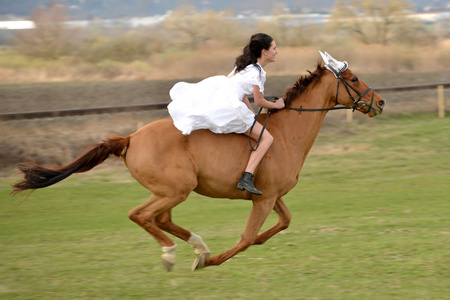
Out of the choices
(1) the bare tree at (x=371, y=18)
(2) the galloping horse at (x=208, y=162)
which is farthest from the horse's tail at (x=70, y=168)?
(1) the bare tree at (x=371, y=18)

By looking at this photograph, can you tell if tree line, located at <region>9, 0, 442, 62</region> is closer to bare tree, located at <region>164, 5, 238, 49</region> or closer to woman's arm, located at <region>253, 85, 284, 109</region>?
bare tree, located at <region>164, 5, 238, 49</region>

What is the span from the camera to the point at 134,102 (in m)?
21.7

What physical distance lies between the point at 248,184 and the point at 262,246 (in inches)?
61.9

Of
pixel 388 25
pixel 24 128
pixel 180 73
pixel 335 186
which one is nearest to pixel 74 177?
pixel 24 128

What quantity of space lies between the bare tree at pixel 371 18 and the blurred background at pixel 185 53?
55 mm

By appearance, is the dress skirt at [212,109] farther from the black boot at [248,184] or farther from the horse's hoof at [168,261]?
the horse's hoof at [168,261]

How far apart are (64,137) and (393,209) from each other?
872 cm

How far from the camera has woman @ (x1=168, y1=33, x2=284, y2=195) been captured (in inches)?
222

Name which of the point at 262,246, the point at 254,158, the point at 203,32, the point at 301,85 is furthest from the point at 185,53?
the point at 254,158

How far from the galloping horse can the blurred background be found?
10.9 meters

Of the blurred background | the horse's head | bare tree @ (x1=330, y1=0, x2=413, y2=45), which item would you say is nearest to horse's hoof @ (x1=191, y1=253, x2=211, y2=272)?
the horse's head

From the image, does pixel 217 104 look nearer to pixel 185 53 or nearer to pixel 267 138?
pixel 267 138

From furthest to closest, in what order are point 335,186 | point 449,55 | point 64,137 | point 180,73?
point 449,55
point 180,73
point 64,137
point 335,186

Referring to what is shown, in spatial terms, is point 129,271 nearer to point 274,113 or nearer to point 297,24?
point 274,113
